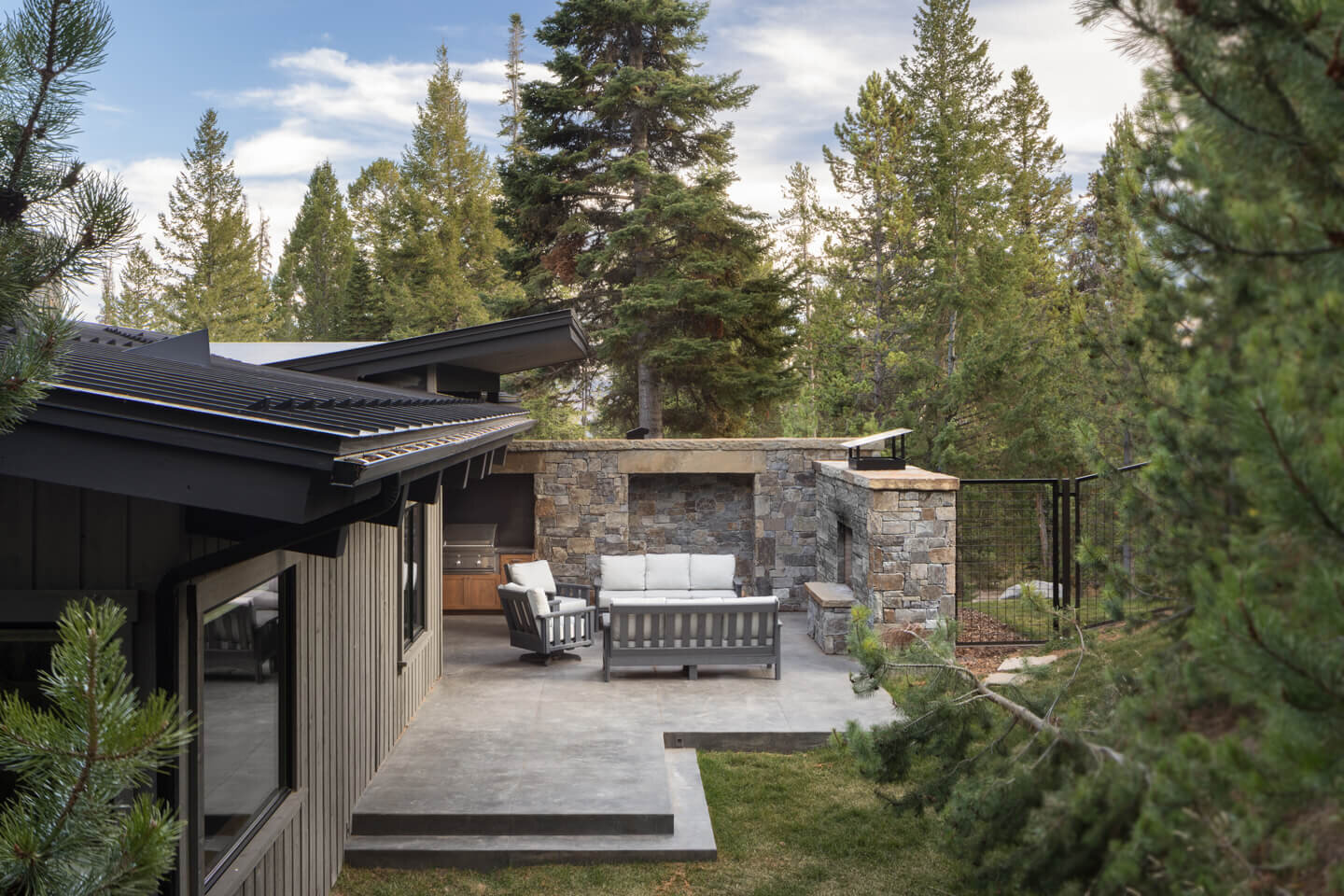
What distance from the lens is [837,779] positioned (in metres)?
6.52

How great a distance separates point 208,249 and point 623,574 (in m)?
19.3

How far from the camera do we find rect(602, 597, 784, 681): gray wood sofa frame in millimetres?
8633

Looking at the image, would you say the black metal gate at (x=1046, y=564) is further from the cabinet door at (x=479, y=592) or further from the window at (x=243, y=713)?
the cabinet door at (x=479, y=592)

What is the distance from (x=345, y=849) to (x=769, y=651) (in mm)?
4428

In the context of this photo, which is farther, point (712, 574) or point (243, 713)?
point (712, 574)

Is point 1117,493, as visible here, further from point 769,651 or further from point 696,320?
point 696,320

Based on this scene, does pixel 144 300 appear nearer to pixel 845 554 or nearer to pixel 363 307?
pixel 363 307

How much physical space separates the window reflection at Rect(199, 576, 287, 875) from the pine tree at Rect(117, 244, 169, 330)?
2339cm

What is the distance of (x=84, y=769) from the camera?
1484 mm

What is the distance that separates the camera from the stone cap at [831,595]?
A: 9.74 m

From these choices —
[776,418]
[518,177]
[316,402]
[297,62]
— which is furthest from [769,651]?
[297,62]

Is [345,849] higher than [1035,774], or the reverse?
[1035,774]

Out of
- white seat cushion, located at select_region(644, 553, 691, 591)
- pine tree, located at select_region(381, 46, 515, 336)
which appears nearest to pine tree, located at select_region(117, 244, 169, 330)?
pine tree, located at select_region(381, 46, 515, 336)

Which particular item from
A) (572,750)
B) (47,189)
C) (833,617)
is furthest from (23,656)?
(833,617)
